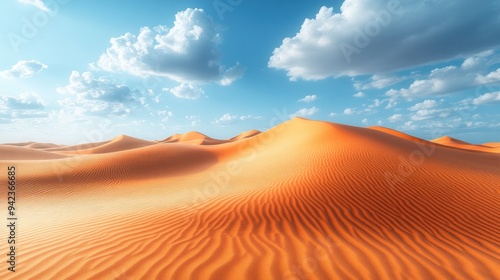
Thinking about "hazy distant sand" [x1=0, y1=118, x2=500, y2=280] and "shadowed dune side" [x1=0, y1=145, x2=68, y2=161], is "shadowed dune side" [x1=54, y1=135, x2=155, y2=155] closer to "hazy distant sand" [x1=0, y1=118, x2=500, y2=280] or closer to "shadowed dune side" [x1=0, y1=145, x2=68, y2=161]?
"shadowed dune side" [x1=0, y1=145, x2=68, y2=161]

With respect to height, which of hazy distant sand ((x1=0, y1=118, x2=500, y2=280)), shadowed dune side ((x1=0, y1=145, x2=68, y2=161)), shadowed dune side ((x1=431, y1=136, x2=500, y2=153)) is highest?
shadowed dune side ((x1=0, y1=145, x2=68, y2=161))

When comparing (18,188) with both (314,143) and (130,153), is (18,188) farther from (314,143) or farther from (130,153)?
(314,143)

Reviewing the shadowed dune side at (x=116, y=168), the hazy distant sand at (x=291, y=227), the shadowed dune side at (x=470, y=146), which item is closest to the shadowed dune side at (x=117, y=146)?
the shadowed dune side at (x=116, y=168)

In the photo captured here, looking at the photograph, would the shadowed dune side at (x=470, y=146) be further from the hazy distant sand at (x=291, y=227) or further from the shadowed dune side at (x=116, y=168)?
the shadowed dune side at (x=116, y=168)

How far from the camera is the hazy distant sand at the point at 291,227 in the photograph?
3473mm

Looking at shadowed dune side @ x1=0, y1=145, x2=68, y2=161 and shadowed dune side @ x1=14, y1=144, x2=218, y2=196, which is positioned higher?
shadowed dune side @ x1=0, y1=145, x2=68, y2=161

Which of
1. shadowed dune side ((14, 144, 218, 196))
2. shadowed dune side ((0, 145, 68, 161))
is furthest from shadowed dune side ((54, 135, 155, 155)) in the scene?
shadowed dune side ((14, 144, 218, 196))

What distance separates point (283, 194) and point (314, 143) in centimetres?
865

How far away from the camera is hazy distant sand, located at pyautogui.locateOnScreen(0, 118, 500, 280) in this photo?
3473mm

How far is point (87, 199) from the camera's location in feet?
32.0

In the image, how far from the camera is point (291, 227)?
5.12 meters

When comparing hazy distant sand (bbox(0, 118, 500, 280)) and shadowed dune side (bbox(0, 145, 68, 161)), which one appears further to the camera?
shadowed dune side (bbox(0, 145, 68, 161))

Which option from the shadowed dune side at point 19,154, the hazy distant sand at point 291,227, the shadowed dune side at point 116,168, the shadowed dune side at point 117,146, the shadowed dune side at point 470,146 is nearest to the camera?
the hazy distant sand at point 291,227

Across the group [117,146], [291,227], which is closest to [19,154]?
[117,146]
